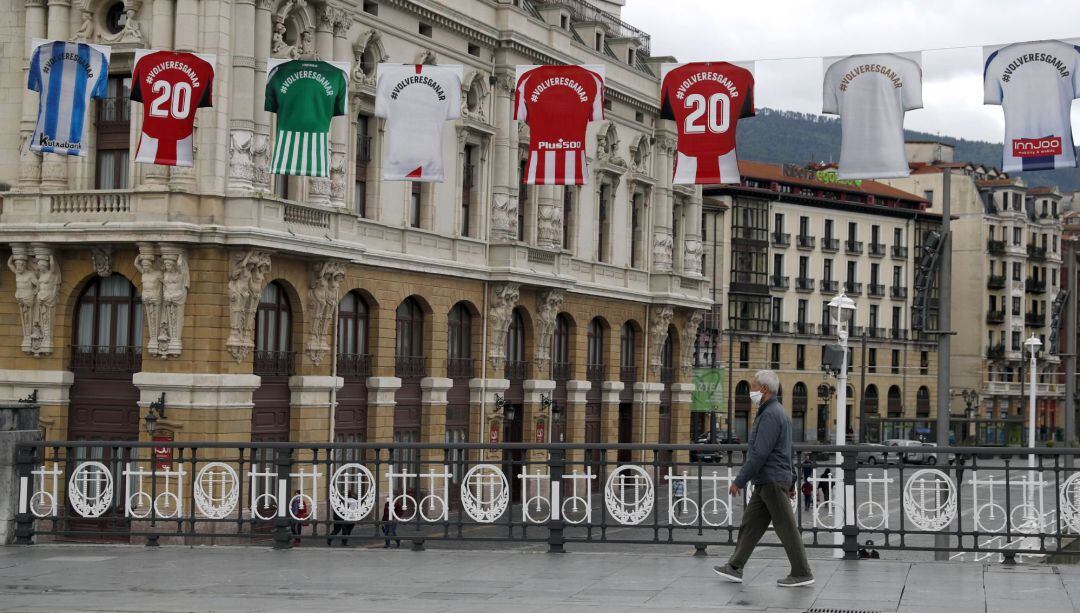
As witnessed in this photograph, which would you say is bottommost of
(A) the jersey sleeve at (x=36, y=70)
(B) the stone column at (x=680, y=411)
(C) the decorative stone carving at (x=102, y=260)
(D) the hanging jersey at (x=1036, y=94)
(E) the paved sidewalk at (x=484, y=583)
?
(E) the paved sidewalk at (x=484, y=583)

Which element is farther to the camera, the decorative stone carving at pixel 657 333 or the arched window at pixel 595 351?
the decorative stone carving at pixel 657 333

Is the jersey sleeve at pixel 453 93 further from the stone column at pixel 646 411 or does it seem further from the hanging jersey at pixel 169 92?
the stone column at pixel 646 411

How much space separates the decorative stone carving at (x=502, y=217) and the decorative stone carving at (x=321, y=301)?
10.8 metres

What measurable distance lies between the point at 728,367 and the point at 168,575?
92687 mm

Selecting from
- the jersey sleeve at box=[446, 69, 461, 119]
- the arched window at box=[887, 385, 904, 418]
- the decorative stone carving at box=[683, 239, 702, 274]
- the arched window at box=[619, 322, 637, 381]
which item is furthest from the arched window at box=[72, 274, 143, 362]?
the arched window at box=[887, 385, 904, 418]

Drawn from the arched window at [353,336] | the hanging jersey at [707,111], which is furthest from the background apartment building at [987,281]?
the hanging jersey at [707,111]

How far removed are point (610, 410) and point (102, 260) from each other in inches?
1139

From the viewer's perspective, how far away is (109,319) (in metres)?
41.7

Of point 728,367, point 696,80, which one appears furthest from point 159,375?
point 728,367

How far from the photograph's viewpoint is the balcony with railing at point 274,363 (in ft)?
139

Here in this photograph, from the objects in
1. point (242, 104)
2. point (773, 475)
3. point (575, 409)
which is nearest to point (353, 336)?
point (242, 104)

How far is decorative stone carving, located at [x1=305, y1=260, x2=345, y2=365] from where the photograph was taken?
143ft

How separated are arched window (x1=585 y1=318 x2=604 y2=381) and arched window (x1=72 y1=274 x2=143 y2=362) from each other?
25.7 metres

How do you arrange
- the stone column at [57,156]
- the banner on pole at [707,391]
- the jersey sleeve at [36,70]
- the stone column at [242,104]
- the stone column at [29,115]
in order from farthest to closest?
1. the banner on pole at [707,391]
2. the stone column at [29,115]
3. the stone column at [57,156]
4. the stone column at [242,104]
5. the jersey sleeve at [36,70]
